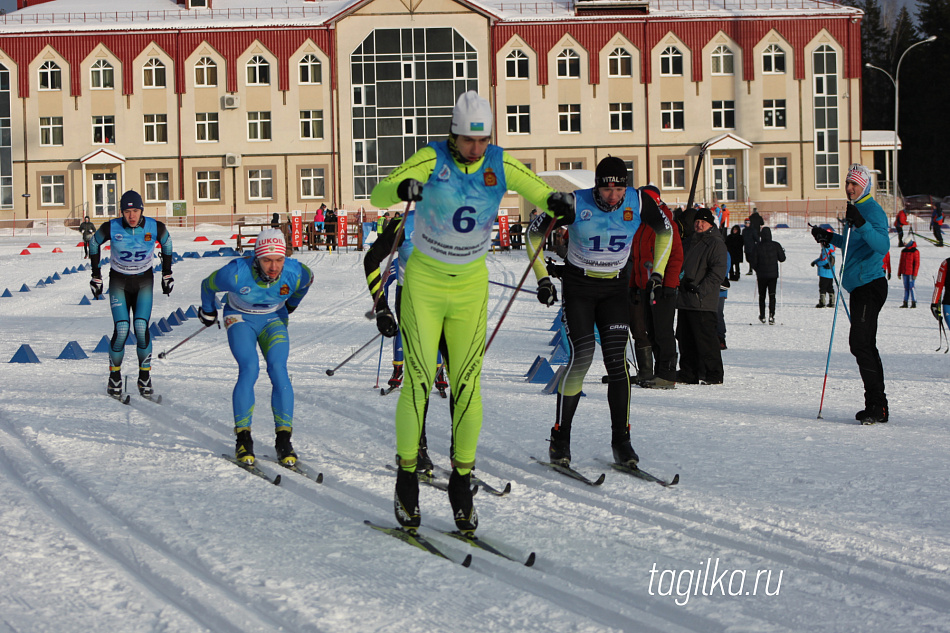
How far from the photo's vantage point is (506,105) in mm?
53500

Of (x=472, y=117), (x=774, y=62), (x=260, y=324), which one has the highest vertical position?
(x=774, y=62)

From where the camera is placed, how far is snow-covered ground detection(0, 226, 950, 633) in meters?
3.90

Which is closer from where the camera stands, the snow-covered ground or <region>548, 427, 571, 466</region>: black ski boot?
the snow-covered ground

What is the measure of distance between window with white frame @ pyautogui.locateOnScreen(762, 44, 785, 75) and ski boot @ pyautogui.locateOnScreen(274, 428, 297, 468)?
5205 centimetres

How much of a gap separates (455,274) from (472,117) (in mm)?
757

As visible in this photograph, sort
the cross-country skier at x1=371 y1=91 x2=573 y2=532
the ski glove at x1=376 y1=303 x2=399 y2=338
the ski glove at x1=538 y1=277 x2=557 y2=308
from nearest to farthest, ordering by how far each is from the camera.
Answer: the cross-country skier at x1=371 y1=91 x2=573 y2=532 < the ski glove at x1=376 y1=303 x2=399 y2=338 < the ski glove at x1=538 y1=277 x2=557 y2=308

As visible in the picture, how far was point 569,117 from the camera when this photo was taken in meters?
53.8

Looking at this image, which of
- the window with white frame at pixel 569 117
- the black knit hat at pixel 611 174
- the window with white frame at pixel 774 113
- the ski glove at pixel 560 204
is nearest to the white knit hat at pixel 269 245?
the black knit hat at pixel 611 174

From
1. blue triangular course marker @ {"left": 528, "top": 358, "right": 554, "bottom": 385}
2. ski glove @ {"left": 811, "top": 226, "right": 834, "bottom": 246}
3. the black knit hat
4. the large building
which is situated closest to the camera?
the black knit hat

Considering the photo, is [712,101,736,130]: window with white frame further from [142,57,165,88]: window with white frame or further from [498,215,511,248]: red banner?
[142,57,165,88]: window with white frame

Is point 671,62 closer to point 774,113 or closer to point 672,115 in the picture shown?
point 672,115

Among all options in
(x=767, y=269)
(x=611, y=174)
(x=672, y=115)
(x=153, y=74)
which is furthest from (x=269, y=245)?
(x=153, y=74)

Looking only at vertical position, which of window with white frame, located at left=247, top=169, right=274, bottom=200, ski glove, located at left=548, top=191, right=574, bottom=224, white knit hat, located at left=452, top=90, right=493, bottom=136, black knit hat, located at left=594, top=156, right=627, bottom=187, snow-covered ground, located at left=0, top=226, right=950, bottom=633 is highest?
window with white frame, located at left=247, top=169, right=274, bottom=200

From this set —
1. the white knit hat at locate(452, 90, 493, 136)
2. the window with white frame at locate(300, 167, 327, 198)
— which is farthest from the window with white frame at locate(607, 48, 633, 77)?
the white knit hat at locate(452, 90, 493, 136)
